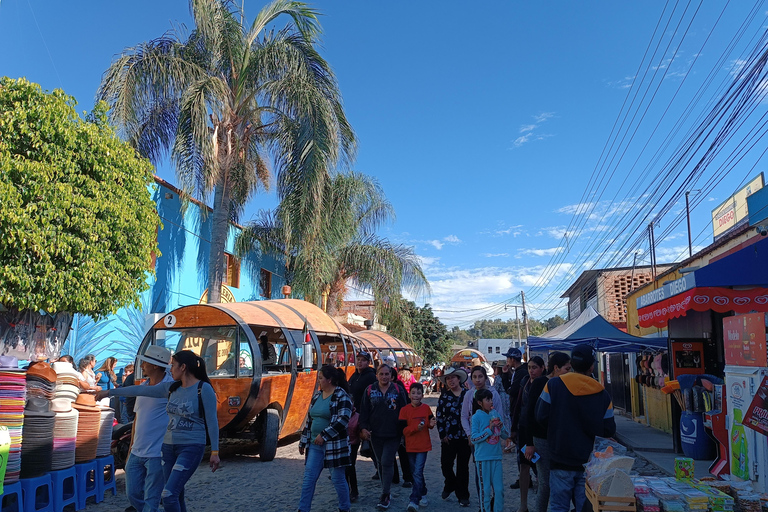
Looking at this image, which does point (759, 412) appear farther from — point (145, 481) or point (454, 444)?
point (145, 481)

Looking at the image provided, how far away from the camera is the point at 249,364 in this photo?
10.3 m

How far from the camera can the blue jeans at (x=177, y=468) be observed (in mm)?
4727

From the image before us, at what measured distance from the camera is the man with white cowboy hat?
193 inches

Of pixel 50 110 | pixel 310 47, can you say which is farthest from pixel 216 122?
pixel 50 110

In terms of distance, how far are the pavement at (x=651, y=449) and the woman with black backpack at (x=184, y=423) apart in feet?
22.0

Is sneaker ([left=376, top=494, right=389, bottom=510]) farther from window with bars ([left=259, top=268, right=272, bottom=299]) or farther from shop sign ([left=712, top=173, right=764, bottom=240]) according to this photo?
window with bars ([left=259, top=268, right=272, bottom=299])

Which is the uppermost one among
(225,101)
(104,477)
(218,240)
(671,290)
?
(225,101)

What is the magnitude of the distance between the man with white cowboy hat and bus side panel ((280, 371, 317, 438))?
5199 mm

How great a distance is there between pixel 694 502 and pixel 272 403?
6816 mm

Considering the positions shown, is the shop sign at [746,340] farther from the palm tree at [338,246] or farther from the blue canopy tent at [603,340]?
the palm tree at [338,246]

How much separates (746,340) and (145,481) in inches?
244

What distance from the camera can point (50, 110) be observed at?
1058 centimetres

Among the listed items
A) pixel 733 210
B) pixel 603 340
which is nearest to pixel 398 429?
pixel 603 340

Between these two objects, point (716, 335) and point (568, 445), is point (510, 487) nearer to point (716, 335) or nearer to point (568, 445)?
point (568, 445)
